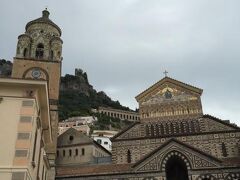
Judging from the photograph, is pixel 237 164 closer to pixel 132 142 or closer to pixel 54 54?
pixel 132 142

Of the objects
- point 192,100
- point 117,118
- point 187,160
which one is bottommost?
point 187,160

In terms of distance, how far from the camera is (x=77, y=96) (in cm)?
10656

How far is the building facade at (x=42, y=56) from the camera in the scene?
36562 mm

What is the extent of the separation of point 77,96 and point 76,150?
220ft

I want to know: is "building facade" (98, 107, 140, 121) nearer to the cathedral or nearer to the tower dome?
the cathedral

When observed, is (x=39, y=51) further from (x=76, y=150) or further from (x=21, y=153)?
(x=21, y=153)

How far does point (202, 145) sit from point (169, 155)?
461 centimetres

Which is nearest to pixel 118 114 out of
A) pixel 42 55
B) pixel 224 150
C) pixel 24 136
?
pixel 42 55

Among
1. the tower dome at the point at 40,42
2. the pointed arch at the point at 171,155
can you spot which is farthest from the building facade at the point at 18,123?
the tower dome at the point at 40,42

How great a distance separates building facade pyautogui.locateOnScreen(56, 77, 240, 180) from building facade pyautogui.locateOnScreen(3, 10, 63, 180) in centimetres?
811

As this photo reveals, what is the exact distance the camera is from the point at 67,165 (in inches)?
1539

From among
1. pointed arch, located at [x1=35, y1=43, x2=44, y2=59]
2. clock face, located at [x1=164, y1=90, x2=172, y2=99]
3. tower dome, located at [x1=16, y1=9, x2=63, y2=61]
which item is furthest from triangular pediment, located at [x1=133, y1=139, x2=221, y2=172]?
pointed arch, located at [x1=35, y1=43, x2=44, y2=59]

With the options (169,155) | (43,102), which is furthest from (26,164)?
(169,155)

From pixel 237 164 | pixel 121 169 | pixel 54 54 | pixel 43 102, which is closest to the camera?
pixel 43 102
